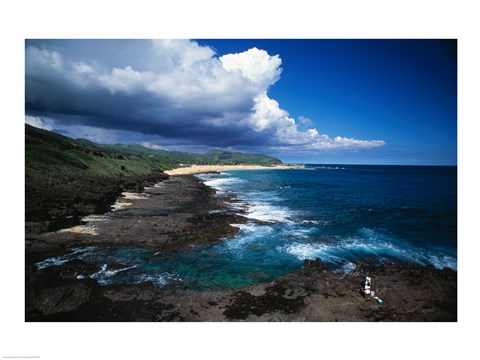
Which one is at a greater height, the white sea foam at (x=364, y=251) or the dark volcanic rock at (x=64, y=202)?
the dark volcanic rock at (x=64, y=202)

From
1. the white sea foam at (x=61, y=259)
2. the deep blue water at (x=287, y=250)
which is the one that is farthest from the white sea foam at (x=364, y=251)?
the white sea foam at (x=61, y=259)

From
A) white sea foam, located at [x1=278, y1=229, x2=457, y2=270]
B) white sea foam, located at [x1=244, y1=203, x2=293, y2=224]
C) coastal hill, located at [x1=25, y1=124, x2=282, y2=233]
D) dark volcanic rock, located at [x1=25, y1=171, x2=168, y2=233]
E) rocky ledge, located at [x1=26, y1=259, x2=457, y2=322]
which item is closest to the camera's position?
rocky ledge, located at [x1=26, y1=259, x2=457, y2=322]

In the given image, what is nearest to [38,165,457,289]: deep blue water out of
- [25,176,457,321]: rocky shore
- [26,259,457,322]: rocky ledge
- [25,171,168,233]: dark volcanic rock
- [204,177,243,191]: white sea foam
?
[25,176,457,321]: rocky shore

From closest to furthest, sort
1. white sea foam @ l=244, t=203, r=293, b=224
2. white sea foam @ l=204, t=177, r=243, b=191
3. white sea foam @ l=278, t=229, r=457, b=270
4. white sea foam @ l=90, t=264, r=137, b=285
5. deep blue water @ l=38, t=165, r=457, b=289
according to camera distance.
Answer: white sea foam @ l=90, t=264, r=137, b=285 → deep blue water @ l=38, t=165, r=457, b=289 → white sea foam @ l=278, t=229, r=457, b=270 → white sea foam @ l=244, t=203, r=293, b=224 → white sea foam @ l=204, t=177, r=243, b=191

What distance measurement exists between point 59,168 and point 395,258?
32944mm

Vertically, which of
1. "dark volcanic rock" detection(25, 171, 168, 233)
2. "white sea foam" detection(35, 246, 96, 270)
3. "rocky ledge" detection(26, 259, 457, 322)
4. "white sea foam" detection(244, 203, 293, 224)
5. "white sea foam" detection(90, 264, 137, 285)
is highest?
"dark volcanic rock" detection(25, 171, 168, 233)

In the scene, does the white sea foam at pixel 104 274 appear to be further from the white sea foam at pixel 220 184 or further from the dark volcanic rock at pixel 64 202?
the white sea foam at pixel 220 184

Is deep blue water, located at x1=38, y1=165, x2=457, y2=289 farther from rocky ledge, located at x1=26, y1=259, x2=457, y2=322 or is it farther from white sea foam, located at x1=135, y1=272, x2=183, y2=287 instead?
rocky ledge, located at x1=26, y1=259, x2=457, y2=322

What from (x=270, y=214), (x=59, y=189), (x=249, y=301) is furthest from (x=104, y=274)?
(x=59, y=189)

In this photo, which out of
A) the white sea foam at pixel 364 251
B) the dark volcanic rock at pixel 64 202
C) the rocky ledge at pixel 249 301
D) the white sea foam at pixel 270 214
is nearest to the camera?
the rocky ledge at pixel 249 301
